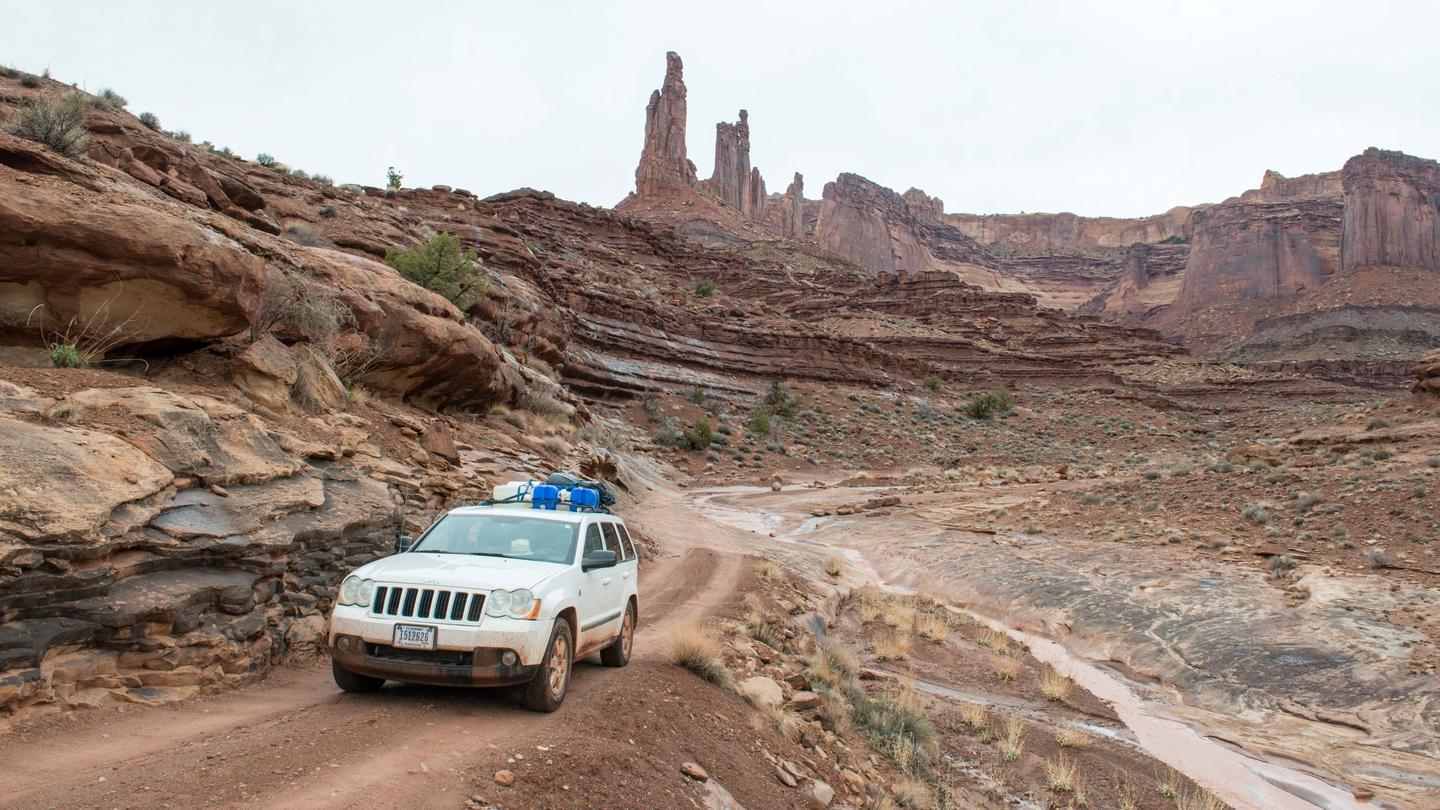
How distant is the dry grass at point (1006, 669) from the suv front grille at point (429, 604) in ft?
28.2

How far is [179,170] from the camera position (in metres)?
16.8

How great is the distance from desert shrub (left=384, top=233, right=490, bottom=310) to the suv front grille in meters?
21.1

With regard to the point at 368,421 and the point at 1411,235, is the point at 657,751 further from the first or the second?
the point at 1411,235

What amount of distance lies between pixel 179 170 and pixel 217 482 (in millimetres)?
13046

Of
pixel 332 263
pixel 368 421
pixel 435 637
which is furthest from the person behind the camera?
Result: pixel 332 263

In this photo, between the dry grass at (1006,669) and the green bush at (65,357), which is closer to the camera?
the green bush at (65,357)

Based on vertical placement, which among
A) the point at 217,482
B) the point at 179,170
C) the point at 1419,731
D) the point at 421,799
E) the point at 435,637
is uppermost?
the point at 179,170

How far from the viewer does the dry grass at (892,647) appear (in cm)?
1206

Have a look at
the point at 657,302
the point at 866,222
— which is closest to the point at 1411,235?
the point at 866,222

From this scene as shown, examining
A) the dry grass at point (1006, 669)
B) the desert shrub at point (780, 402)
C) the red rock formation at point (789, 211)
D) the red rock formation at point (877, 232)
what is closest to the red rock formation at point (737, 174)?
the red rock formation at point (789, 211)

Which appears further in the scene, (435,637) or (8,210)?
(8,210)

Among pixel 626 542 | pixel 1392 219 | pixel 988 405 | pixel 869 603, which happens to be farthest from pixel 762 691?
pixel 1392 219

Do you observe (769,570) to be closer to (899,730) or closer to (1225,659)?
(899,730)

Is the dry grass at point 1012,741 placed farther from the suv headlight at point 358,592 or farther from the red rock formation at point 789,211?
the red rock formation at point 789,211
